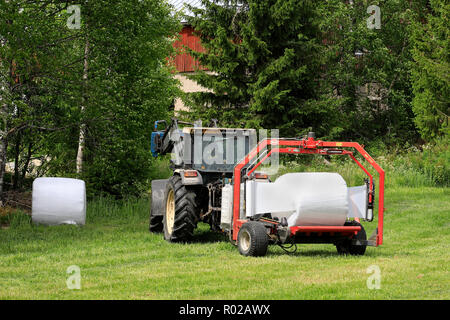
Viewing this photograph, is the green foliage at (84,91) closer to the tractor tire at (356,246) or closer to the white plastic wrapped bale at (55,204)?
the white plastic wrapped bale at (55,204)

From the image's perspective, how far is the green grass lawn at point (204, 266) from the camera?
7.95 metres

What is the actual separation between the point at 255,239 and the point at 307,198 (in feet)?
3.35

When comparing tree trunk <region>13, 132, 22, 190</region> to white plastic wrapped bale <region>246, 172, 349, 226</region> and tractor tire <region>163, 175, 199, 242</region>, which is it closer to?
tractor tire <region>163, 175, 199, 242</region>

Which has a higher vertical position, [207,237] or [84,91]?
[84,91]

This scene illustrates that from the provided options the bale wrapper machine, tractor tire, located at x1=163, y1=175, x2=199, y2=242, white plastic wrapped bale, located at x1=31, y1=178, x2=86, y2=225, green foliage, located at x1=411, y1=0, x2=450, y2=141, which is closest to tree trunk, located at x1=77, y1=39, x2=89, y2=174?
white plastic wrapped bale, located at x1=31, y1=178, x2=86, y2=225

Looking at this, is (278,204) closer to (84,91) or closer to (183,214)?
(183,214)

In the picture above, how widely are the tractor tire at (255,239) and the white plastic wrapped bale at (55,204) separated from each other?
608cm

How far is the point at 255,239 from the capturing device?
10672 millimetres

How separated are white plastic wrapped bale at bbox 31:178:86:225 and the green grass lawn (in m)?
0.39

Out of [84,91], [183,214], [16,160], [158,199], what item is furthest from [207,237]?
[16,160]

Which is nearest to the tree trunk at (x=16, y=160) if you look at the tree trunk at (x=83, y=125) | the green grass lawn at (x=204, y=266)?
the tree trunk at (x=83, y=125)
